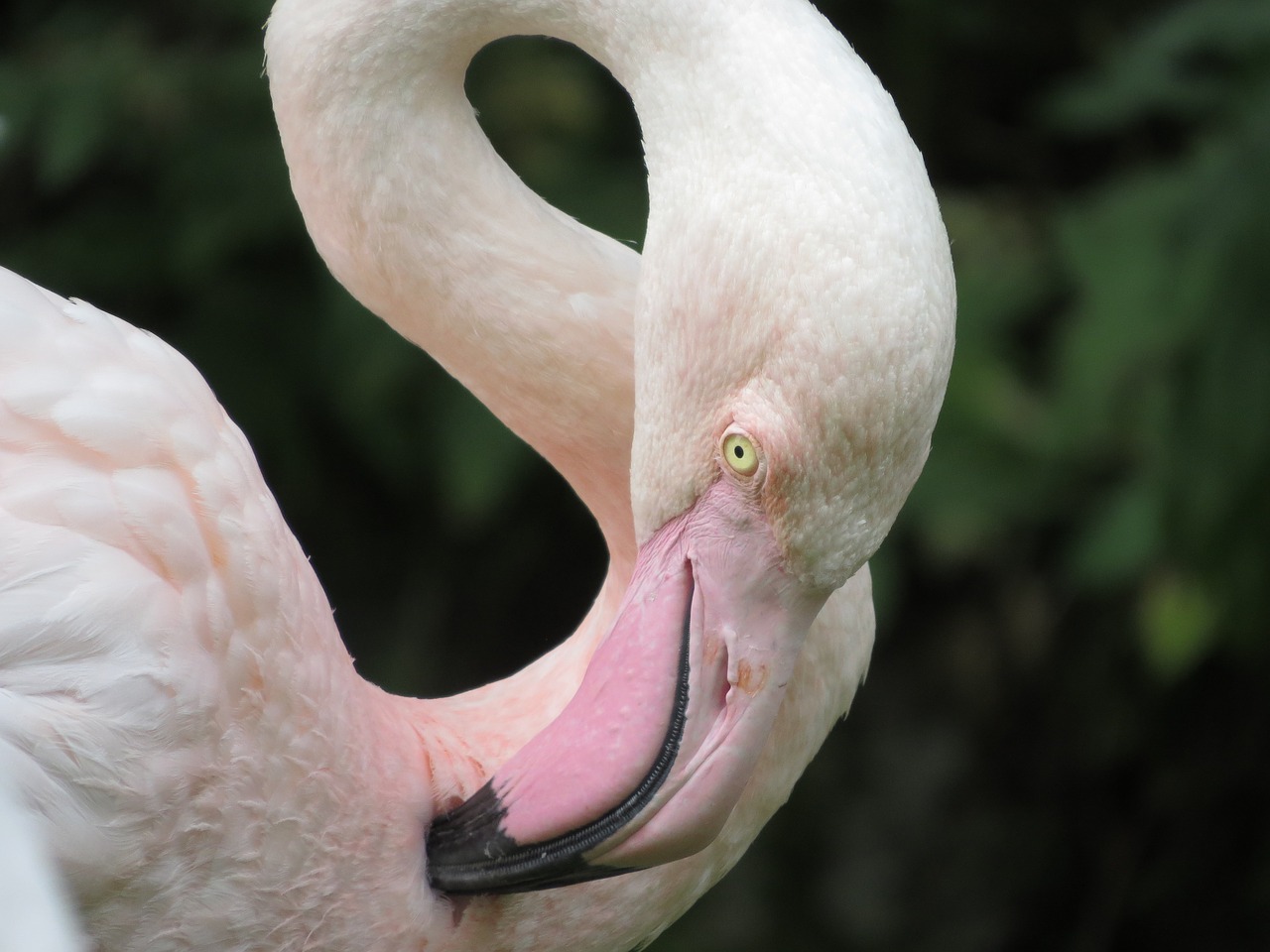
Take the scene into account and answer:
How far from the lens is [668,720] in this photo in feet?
4.97

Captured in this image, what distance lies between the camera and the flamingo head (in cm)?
138

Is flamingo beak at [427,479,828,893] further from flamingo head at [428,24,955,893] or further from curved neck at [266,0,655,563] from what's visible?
curved neck at [266,0,655,563]

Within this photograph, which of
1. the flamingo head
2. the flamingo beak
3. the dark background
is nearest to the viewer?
the flamingo head

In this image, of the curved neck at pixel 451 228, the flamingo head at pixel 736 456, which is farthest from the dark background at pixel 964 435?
the flamingo head at pixel 736 456

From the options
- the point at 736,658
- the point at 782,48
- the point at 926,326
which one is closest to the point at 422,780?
the point at 736,658

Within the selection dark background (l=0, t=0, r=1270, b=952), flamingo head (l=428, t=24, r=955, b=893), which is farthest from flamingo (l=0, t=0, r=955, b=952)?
dark background (l=0, t=0, r=1270, b=952)

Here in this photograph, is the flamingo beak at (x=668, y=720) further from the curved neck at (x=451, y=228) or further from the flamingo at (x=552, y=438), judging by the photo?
the curved neck at (x=451, y=228)

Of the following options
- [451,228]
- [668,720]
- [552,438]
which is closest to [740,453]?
[668,720]

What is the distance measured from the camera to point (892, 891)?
437 centimetres

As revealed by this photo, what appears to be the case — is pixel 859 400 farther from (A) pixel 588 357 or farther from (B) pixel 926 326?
(A) pixel 588 357

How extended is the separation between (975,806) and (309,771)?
10.3 ft

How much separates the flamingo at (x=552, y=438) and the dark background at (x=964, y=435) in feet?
5.14

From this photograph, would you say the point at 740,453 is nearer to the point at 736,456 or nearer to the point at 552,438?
the point at 736,456

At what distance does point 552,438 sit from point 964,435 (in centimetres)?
185
